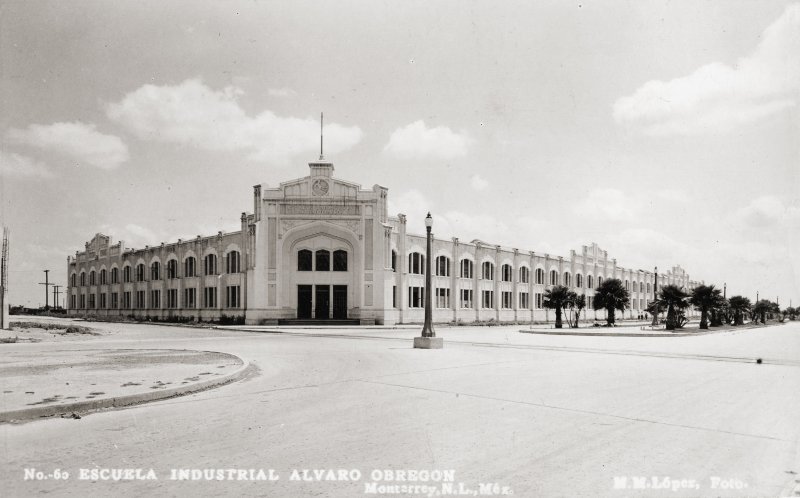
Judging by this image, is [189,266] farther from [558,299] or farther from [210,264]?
[558,299]

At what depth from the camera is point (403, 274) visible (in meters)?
49.8

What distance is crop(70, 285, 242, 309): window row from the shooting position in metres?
51.1

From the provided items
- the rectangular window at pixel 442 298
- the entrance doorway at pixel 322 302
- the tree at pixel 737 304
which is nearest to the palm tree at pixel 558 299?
the rectangular window at pixel 442 298

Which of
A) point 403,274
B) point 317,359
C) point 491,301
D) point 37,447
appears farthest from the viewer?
point 491,301

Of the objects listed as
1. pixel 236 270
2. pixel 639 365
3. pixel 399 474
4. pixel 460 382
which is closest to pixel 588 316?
pixel 236 270

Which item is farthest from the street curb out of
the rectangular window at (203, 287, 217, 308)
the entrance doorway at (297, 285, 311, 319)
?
the rectangular window at (203, 287, 217, 308)

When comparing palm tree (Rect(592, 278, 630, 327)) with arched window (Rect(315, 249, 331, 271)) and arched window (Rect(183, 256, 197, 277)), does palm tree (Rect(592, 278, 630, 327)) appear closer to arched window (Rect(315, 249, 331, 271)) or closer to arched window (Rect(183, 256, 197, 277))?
arched window (Rect(315, 249, 331, 271))

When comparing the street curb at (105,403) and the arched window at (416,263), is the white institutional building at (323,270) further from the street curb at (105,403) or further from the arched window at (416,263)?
the street curb at (105,403)

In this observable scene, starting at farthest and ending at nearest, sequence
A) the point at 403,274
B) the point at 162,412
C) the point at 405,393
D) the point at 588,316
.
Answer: the point at 588,316 < the point at 403,274 < the point at 405,393 < the point at 162,412

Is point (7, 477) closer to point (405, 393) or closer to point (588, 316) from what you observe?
point (405, 393)

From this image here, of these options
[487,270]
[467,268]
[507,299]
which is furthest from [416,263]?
[507,299]

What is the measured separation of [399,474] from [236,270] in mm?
47690

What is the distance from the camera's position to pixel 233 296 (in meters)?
50.8

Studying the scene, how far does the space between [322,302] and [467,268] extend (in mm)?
18201
